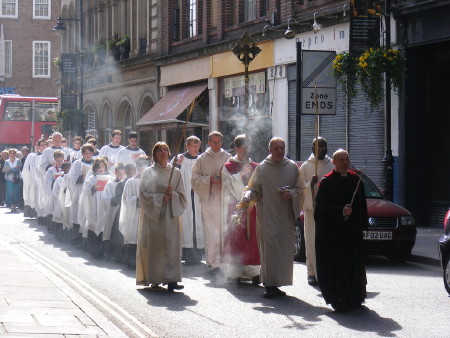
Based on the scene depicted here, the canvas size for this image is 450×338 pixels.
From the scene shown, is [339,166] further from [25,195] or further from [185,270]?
[25,195]

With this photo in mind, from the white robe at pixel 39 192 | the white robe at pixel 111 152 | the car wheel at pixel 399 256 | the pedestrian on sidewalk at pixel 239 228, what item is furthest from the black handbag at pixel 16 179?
the pedestrian on sidewalk at pixel 239 228

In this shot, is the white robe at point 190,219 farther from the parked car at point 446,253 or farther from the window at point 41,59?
the window at point 41,59

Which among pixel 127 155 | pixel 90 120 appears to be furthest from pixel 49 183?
pixel 90 120

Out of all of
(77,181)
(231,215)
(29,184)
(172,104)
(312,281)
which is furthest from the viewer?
(172,104)

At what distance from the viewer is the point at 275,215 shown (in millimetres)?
12055

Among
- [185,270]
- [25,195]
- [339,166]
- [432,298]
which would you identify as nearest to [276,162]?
[339,166]

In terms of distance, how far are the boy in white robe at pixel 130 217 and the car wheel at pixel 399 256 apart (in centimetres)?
385

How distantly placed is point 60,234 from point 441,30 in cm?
845

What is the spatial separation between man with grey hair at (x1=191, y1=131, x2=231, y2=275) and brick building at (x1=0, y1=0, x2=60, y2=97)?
5778cm

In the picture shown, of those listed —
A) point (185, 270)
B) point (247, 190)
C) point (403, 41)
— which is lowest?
point (185, 270)

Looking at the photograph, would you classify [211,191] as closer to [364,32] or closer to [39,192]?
[364,32]

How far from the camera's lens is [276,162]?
39.7 ft

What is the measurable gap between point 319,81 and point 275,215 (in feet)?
31.0

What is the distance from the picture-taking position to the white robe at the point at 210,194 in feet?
47.8
